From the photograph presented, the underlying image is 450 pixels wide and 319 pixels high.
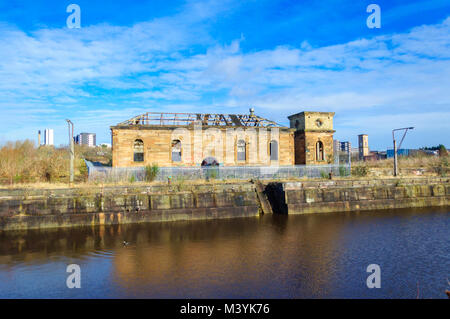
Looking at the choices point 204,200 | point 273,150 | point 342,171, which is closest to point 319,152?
point 342,171

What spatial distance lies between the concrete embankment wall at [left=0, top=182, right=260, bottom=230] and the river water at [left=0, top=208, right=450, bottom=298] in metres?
0.75

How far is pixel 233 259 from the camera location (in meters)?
10.3

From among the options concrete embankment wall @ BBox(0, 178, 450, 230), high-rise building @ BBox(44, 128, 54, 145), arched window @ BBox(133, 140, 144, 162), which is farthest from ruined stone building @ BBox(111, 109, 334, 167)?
high-rise building @ BBox(44, 128, 54, 145)

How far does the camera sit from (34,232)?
14281 millimetres

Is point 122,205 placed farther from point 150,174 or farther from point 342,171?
point 342,171

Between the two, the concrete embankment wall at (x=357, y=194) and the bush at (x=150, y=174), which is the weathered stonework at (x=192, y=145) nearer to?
the bush at (x=150, y=174)

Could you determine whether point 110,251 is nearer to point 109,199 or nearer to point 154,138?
point 109,199

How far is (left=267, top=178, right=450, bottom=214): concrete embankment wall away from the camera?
18578 mm

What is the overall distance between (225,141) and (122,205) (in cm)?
1128

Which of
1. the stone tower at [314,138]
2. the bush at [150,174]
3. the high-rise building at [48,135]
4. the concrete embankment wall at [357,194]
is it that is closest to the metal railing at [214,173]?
the bush at [150,174]

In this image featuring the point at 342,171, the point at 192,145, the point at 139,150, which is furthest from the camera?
the point at 192,145

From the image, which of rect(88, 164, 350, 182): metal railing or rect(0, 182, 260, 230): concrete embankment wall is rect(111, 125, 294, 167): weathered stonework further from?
rect(0, 182, 260, 230): concrete embankment wall

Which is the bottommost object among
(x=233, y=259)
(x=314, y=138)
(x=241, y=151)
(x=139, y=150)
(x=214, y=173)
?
(x=233, y=259)

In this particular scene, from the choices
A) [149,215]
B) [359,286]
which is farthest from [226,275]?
[149,215]
